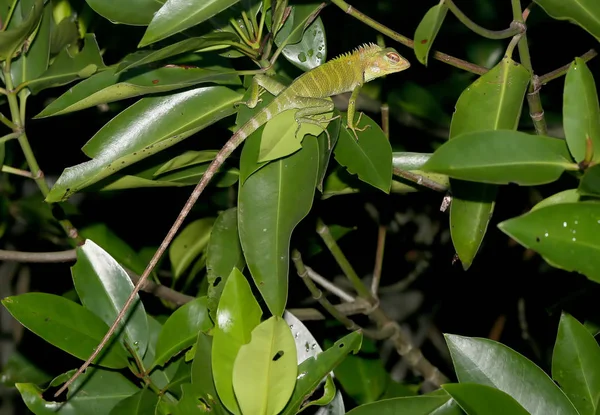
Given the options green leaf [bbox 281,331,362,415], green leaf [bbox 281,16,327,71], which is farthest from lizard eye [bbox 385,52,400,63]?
green leaf [bbox 281,331,362,415]

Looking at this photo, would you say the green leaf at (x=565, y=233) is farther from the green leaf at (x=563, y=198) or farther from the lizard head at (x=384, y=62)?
the lizard head at (x=384, y=62)

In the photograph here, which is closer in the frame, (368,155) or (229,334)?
(229,334)

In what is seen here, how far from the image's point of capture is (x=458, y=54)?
11.7 ft

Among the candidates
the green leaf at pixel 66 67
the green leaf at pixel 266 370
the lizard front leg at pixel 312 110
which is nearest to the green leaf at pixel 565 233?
the green leaf at pixel 266 370

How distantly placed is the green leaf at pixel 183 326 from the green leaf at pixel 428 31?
0.99m

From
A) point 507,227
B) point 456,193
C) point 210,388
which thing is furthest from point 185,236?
point 507,227

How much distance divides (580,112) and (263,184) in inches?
32.1

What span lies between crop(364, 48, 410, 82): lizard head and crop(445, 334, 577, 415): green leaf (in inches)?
51.7

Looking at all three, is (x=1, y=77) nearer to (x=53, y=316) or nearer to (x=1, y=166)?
(x=1, y=166)

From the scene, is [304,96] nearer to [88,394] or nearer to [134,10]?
Result: [134,10]

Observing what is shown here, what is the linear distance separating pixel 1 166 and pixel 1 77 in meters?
0.29

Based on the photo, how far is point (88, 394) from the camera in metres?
2.19

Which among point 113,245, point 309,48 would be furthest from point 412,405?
point 113,245

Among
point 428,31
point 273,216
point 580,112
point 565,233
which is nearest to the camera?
point 565,233
